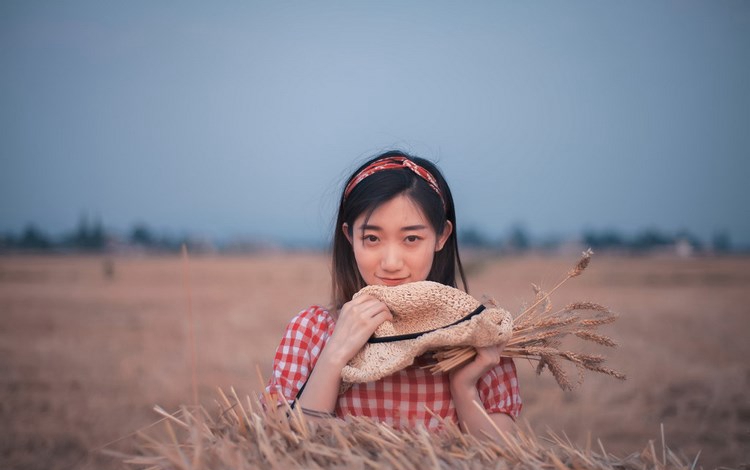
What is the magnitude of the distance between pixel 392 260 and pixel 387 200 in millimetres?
210

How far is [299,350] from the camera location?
2.13 m

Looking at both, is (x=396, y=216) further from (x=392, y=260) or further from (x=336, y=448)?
(x=336, y=448)

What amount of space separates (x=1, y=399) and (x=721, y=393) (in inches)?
319

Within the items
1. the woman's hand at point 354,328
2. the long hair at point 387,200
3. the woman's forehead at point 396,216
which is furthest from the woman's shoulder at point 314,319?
the woman's forehead at point 396,216

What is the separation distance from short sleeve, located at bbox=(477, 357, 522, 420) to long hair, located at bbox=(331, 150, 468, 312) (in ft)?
1.32

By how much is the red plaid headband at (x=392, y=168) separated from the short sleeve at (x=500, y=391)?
64cm

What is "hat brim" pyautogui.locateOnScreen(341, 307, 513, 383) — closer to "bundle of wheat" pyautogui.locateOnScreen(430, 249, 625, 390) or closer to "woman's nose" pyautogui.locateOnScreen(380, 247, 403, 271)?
"bundle of wheat" pyautogui.locateOnScreen(430, 249, 625, 390)

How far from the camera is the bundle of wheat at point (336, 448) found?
4.30ft

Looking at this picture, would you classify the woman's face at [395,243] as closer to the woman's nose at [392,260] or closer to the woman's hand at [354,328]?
the woman's nose at [392,260]

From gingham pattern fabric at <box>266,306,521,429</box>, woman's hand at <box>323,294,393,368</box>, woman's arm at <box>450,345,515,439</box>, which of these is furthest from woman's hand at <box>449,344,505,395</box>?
woman's hand at <box>323,294,393,368</box>

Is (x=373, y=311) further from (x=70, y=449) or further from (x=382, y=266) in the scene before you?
(x=70, y=449)

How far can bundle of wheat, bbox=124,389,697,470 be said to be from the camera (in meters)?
1.31

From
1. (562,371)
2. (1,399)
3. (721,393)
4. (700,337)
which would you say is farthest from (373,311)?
(700,337)

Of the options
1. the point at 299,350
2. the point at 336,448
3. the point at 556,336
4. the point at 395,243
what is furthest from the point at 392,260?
the point at 336,448
